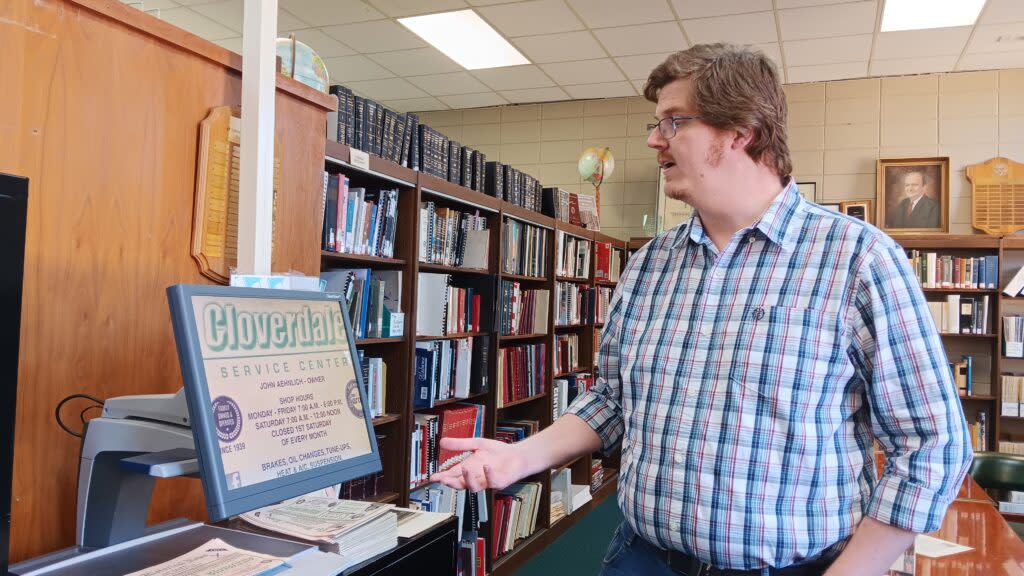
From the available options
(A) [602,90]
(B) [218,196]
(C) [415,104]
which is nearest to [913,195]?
(A) [602,90]

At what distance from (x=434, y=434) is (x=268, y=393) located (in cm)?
199

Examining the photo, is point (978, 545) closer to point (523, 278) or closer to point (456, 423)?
point (456, 423)

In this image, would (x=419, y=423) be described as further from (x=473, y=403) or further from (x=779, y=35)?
(x=779, y=35)

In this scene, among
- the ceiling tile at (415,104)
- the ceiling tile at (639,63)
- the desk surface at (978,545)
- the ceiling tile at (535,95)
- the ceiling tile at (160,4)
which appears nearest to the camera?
the desk surface at (978,545)

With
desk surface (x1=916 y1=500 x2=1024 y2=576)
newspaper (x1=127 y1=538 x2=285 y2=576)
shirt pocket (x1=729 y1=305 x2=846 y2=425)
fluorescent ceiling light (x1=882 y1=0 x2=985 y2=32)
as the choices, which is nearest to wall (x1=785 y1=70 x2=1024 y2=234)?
fluorescent ceiling light (x1=882 y1=0 x2=985 y2=32)

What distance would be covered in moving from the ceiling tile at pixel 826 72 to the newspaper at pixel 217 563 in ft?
18.0

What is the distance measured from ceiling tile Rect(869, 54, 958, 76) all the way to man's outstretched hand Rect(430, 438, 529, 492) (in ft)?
17.2

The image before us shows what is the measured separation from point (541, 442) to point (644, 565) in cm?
28

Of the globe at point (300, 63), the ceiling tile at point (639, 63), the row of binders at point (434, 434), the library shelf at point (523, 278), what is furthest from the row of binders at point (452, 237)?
the ceiling tile at point (639, 63)

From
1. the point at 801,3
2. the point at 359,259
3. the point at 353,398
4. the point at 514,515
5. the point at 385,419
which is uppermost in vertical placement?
the point at 801,3

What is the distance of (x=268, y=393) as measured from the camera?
46.1 inches

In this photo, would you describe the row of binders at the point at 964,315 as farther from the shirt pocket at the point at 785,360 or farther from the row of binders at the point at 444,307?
the shirt pocket at the point at 785,360

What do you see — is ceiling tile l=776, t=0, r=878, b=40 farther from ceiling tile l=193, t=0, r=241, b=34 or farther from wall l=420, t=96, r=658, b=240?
ceiling tile l=193, t=0, r=241, b=34

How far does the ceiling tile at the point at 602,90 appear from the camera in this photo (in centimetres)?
615
